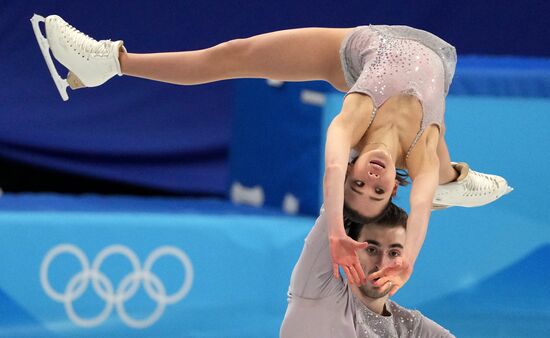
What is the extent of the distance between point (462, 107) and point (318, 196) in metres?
0.85

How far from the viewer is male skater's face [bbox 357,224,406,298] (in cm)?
449

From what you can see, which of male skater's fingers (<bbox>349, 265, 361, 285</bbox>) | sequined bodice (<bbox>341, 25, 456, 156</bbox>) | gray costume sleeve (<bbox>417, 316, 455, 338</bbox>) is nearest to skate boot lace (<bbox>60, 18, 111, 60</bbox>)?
sequined bodice (<bbox>341, 25, 456, 156</bbox>)

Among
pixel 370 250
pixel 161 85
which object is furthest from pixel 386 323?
pixel 161 85

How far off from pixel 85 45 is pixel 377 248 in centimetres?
143

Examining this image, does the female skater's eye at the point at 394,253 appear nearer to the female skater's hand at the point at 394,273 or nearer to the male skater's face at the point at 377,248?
the male skater's face at the point at 377,248

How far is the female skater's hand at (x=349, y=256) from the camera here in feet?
12.8

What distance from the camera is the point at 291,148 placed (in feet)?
20.8

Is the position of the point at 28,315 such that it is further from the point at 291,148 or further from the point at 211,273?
the point at 291,148

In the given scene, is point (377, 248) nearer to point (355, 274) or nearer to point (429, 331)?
point (429, 331)

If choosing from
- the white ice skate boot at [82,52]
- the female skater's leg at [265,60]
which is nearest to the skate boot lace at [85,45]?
the white ice skate boot at [82,52]

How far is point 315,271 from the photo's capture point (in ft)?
14.4

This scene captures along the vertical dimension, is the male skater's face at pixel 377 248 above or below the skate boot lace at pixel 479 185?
below

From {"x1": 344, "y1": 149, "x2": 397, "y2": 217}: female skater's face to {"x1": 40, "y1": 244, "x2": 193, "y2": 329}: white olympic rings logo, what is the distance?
1860mm

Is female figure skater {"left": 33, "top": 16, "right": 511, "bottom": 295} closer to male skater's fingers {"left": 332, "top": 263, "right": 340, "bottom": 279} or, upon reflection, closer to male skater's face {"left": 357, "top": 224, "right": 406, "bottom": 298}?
male skater's fingers {"left": 332, "top": 263, "right": 340, "bottom": 279}
